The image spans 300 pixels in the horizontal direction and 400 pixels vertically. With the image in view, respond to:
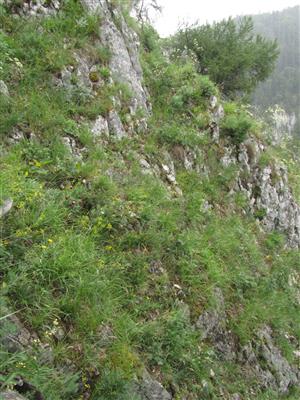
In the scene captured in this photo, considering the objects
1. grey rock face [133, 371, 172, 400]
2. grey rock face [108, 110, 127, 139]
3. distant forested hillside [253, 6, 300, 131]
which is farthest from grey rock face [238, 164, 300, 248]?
distant forested hillside [253, 6, 300, 131]

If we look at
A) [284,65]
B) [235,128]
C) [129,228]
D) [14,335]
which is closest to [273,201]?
[235,128]

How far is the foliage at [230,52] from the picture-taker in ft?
44.7

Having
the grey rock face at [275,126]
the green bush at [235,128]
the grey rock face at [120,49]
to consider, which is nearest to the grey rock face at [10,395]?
the grey rock face at [120,49]

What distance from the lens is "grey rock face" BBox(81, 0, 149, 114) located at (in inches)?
317

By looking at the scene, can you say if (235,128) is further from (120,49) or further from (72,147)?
(72,147)

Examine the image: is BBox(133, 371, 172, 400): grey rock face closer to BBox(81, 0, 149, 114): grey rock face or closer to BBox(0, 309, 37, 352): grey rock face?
BBox(0, 309, 37, 352): grey rock face

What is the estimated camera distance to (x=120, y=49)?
27.6 ft

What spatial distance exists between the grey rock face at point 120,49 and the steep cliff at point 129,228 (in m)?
0.04

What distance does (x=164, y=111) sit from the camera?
895 cm

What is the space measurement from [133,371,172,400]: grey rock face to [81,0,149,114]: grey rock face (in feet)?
18.3

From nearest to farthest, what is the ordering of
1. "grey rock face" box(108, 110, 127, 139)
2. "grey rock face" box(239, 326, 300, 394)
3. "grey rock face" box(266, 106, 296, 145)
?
"grey rock face" box(239, 326, 300, 394)
"grey rock face" box(108, 110, 127, 139)
"grey rock face" box(266, 106, 296, 145)

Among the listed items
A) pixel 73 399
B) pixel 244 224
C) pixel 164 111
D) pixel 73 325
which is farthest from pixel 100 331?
pixel 164 111

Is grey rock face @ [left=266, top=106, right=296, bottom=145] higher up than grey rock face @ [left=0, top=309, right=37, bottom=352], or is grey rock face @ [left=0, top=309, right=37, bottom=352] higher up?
grey rock face @ [left=0, top=309, right=37, bottom=352]

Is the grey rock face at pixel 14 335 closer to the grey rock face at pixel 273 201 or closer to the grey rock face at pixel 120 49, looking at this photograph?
the grey rock face at pixel 120 49
